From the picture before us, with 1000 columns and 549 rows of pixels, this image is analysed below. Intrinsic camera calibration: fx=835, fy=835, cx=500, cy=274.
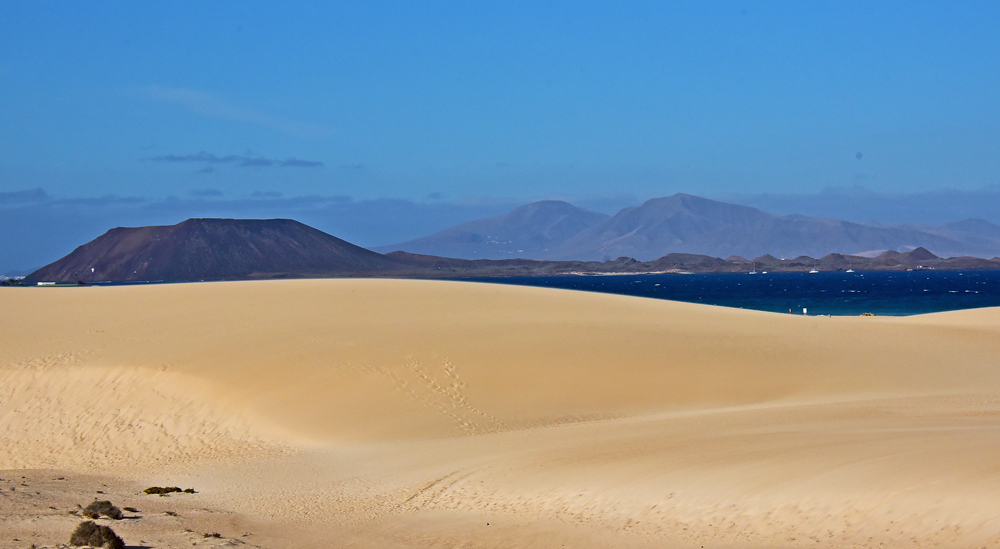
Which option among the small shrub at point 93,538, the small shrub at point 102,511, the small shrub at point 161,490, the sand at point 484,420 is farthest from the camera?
the small shrub at point 161,490

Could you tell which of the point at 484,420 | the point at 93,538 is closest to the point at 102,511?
the point at 93,538

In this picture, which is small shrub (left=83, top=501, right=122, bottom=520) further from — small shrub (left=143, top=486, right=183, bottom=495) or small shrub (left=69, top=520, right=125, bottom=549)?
small shrub (left=143, top=486, right=183, bottom=495)

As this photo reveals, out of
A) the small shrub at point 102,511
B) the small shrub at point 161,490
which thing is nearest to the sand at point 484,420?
the small shrub at point 102,511

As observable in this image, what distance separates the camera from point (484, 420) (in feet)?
54.3

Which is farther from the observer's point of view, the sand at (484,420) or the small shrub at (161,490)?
the small shrub at (161,490)

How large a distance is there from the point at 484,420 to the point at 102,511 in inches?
324

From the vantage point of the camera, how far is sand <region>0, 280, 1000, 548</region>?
29.4 feet

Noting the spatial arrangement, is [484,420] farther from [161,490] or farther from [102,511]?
[102,511]

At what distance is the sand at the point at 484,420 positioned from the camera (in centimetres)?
897

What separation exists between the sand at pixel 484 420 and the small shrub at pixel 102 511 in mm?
157

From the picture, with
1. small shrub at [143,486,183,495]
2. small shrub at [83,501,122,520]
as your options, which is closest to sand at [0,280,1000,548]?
small shrub at [83,501,122,520]

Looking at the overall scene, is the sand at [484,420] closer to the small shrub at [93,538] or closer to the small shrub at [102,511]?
the small shrub at [102,511]

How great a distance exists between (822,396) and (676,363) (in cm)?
345

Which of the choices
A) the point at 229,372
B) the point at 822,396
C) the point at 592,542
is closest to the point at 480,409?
the point at 229,372
